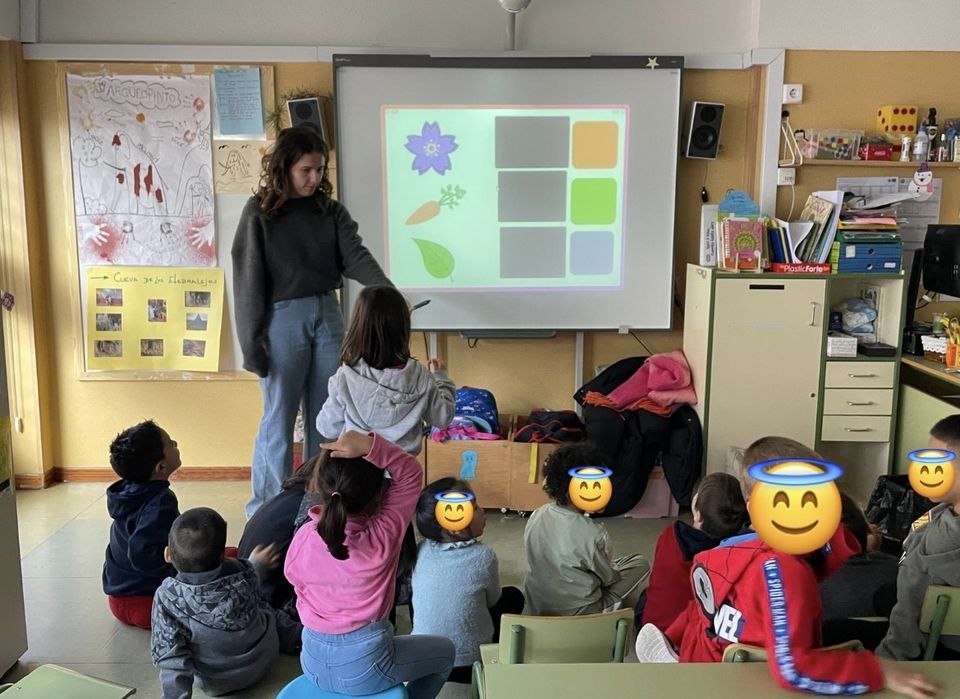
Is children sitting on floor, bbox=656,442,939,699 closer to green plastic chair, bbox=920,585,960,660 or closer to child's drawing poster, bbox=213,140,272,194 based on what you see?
green plastic chair, bbox=920,585,960,660

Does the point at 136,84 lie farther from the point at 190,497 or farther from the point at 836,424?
the point at 836,424

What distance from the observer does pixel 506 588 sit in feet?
8.16

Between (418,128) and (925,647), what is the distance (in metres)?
2.93

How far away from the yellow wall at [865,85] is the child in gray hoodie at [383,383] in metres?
2.41

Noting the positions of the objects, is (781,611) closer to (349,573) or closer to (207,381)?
(349,573)

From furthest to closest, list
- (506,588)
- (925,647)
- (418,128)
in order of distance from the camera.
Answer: (418,128)
(506,588)
(925,647)

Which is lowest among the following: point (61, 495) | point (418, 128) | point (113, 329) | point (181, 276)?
point (61, 495)

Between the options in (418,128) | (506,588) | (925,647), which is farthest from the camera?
(418,128)

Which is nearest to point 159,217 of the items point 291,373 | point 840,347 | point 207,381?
point 207,381

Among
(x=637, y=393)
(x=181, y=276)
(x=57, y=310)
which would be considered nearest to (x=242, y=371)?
(x=181, y=276)

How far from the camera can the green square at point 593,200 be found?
3.87 meters

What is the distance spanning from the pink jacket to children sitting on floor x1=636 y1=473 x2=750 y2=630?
2.62 feet

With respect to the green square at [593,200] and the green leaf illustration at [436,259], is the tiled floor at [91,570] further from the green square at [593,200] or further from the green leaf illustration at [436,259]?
the green square at [593,200]
